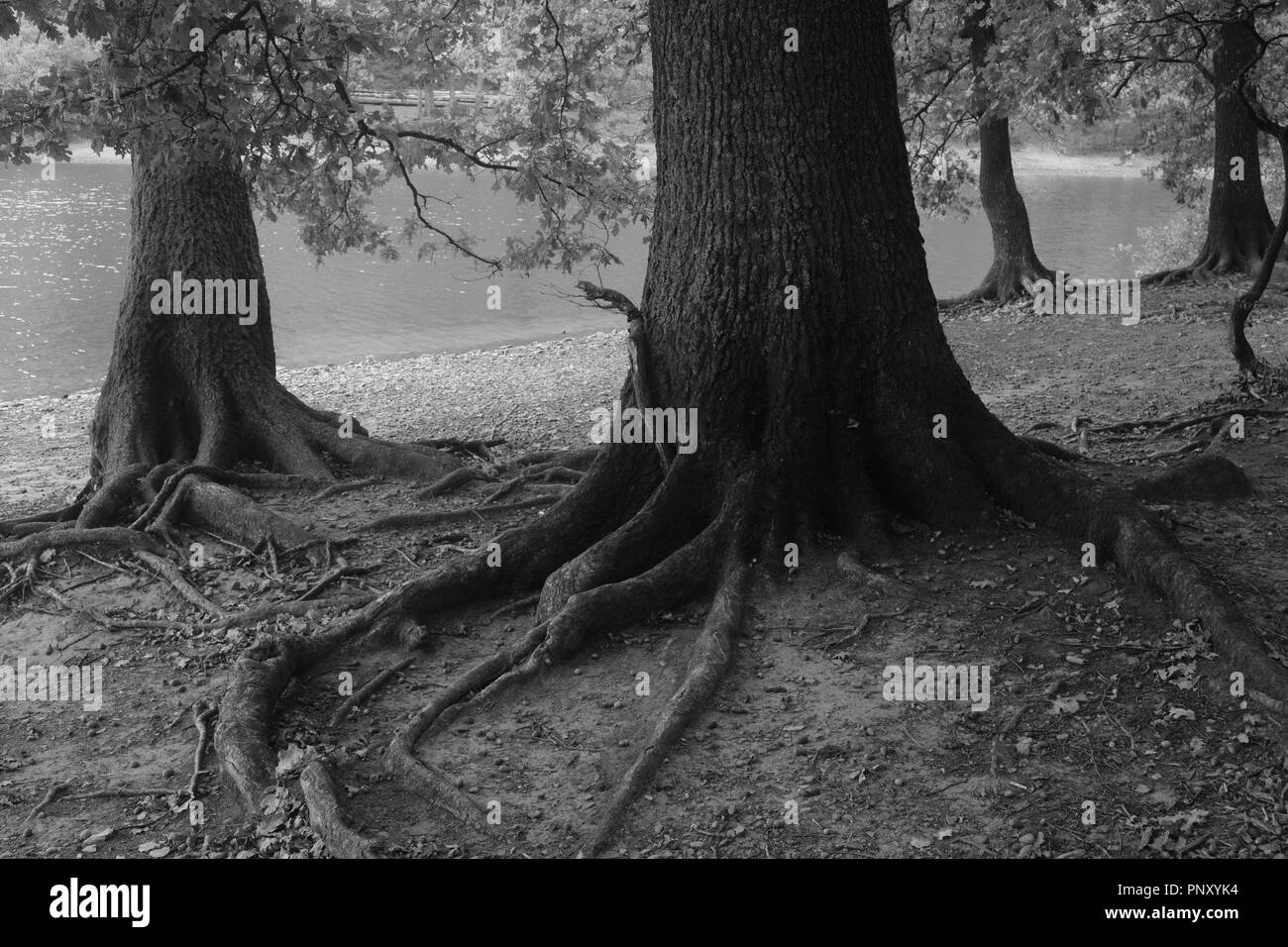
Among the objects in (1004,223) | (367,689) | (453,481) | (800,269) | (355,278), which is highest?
(1004,223)

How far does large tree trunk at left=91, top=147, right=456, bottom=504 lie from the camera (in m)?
11.1

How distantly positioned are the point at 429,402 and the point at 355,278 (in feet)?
61.4

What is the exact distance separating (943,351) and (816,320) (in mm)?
879

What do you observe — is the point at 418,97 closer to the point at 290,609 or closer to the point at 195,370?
the point at 195,370

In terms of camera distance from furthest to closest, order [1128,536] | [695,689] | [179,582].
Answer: [179,582]
[1128,536]
[695,689]

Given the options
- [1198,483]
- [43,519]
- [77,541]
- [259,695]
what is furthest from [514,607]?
[43,519]

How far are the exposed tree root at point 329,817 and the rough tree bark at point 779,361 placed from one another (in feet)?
4.19

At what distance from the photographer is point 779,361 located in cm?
711

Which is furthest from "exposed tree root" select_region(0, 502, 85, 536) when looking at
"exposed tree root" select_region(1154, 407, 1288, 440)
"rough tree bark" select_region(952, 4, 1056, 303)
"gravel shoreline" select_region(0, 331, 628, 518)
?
"rough tree bark" select_region(952, 4, 1056, 303)

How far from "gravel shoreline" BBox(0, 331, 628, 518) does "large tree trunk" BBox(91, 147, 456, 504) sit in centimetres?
223

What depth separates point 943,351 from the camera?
24.1ft

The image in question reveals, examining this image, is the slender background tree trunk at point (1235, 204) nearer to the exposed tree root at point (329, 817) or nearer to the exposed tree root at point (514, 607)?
the exposed tree root at point (514, 607)

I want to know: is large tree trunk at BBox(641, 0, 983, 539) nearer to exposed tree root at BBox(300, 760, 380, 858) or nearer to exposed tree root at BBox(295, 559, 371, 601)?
exposed tree root at BBox(295, 559, 371, 601)

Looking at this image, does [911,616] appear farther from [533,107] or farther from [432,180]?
[432,180]
